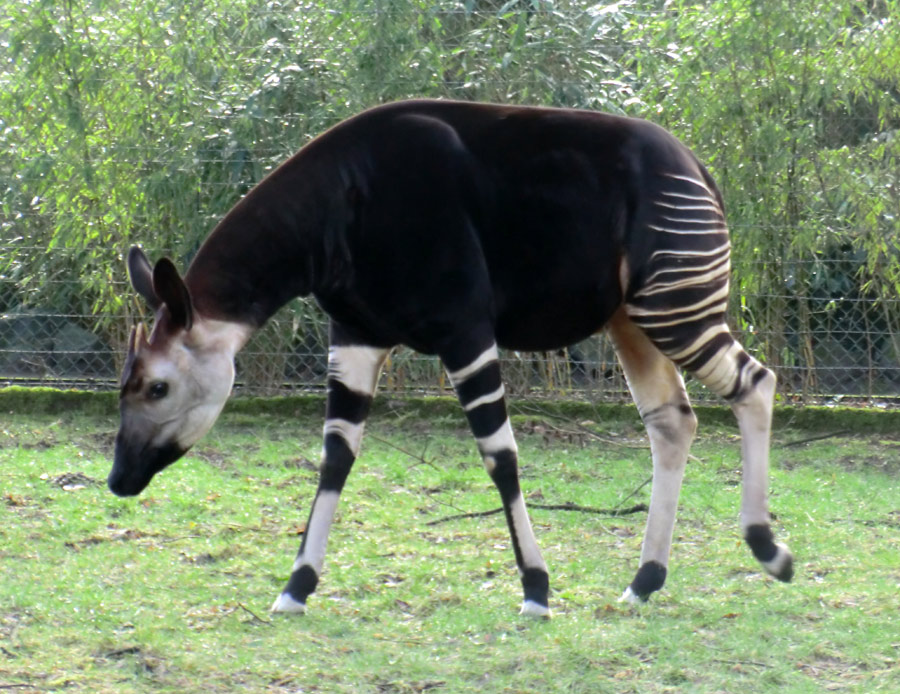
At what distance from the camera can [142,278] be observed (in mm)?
3291

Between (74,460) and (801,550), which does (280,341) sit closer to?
(74,460)

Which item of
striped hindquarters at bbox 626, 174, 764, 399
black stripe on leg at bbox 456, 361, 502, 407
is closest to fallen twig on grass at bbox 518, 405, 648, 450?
striped hindquarters at bbox 626, 174, 764, 399

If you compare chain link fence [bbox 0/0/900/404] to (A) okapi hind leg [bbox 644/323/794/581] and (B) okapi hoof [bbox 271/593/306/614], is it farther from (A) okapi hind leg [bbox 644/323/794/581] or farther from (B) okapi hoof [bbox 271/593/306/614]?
(B) okapi hoof [bbox 271/593/306/614]

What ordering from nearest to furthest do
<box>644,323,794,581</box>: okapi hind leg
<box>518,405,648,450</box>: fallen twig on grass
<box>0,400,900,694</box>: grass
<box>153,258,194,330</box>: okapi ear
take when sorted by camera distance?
<box>0,400,900,694</box>: grass
<box>153,258,194,330</box>: okapi ear
<box>644,323,794,581</box>: okapi hind leg
<box>518,405,648,450</box>: fallen twig on grass

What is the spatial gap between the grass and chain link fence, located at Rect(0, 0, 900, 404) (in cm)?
67

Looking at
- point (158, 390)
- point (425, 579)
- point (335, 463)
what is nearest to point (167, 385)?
point (158, 390)

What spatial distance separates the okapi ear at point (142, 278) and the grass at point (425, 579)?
0.84m

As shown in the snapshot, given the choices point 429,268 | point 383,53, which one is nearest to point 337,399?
point 429,268

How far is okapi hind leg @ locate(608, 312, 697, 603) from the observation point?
11.7 feet

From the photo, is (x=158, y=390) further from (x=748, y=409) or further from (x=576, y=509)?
(x=576, y=509)

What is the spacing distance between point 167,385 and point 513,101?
11.1 feet

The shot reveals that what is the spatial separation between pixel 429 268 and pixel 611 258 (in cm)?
52

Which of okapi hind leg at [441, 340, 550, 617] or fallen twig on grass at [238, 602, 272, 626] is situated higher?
okapi hind leg at [441, 340, 550, 617]

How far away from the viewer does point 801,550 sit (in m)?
4.09
